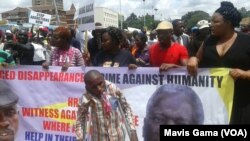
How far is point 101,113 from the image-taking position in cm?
404

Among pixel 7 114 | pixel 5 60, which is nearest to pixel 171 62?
pixel 5 60

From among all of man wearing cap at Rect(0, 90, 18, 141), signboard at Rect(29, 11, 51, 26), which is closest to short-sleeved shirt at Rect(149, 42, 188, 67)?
man wearing cap at Rect(0, 90, 18, 141)

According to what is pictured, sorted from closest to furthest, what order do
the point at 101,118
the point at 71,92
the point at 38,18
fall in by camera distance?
1. the point at 101,118
2. the point at 71,92
3. the point at 38,18

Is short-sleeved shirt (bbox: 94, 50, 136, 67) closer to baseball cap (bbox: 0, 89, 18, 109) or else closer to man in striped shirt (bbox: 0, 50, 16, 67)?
man in striped shirt (bbox: 0, 50, 16, 67)

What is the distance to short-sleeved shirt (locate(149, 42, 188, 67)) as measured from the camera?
16.6 feet

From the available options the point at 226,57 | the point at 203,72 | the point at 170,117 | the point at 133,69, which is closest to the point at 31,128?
the point at 133,69

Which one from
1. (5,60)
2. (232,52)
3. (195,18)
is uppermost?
(195,18)

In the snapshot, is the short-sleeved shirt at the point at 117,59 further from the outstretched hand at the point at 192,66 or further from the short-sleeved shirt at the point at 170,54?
the outstretched hand at the point at 192,66

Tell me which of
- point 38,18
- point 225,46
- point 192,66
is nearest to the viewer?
point 225,46

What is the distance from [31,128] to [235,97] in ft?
9.05

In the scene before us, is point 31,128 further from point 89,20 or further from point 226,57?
point 226,57

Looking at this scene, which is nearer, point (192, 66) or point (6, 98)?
point (6, 98)

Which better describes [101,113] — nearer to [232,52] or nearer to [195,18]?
[232,52]

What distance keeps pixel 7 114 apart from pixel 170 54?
3.43 m
